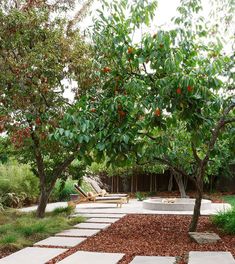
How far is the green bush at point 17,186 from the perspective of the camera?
11992 millimetres

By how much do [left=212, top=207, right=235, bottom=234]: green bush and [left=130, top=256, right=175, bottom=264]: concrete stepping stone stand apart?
224 centimetres

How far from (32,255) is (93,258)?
886mm

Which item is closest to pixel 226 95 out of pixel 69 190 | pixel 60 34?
pixel 60 34

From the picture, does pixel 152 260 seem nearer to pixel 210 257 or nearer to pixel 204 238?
pixel 210 257

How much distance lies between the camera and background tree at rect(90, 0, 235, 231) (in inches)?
208

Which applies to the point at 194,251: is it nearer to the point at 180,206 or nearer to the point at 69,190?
the point at 180,206

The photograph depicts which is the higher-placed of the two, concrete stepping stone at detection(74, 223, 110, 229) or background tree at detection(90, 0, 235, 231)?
background tree at detection(90, 0, 235, 231)

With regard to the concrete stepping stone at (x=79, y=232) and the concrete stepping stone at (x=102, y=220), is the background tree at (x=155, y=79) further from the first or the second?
the concrete stepping stone at (x=102, y=220)

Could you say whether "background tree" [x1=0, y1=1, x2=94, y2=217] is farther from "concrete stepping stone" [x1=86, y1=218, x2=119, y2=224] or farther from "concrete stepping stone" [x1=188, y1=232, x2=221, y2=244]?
"concrete stepping stone" [x1=188, y1=232, x2=221, y2=244]

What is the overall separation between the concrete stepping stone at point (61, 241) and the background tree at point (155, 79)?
5.75 ft

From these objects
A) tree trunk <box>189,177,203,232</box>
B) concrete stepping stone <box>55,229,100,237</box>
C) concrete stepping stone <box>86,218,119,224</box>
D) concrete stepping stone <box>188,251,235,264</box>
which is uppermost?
tree trunk <box>189,177,203,232</box>

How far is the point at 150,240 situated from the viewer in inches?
266

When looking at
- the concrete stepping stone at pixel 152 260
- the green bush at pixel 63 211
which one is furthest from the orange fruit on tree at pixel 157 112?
the green bush at pixel 63 211

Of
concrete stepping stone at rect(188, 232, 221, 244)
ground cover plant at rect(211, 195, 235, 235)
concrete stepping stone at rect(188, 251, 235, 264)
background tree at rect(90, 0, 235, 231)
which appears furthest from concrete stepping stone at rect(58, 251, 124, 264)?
ground cover plant at rect(211, 195, 235, 235)
